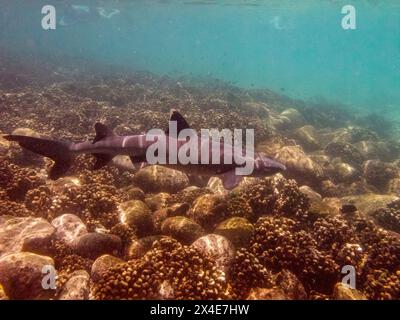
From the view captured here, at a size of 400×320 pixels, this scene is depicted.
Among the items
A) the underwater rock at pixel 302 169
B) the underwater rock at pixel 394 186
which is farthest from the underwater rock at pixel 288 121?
the underwater rock at pixel 302 169

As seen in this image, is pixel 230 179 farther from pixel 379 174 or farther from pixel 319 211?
pixel 379 174

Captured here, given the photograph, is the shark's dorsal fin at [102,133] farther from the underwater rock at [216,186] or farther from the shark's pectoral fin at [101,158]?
the underwater rock at [216,186]

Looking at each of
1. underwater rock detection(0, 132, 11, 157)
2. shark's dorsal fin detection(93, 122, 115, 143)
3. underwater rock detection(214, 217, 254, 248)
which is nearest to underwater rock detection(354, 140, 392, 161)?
underwater rock detection(214, 217, 254, 248)

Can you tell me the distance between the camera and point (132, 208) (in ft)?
27.0

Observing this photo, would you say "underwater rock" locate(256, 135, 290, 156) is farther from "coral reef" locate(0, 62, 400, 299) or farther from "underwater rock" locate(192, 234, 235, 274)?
"underwater rock" locate(192, 234, 235, 274)

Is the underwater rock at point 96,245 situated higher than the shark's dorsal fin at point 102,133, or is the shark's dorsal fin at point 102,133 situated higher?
the shark's dorsal fin at point 102,133

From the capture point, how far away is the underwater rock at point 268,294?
17.7 ft

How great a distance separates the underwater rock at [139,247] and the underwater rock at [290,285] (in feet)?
8.60

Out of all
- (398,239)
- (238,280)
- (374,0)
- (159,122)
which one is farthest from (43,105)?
(374,0)

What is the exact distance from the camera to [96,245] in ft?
22.9

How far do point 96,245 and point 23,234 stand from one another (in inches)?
68.0

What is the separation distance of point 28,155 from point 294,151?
1107 cm

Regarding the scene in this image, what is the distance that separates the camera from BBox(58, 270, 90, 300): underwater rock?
5698 millimetres
